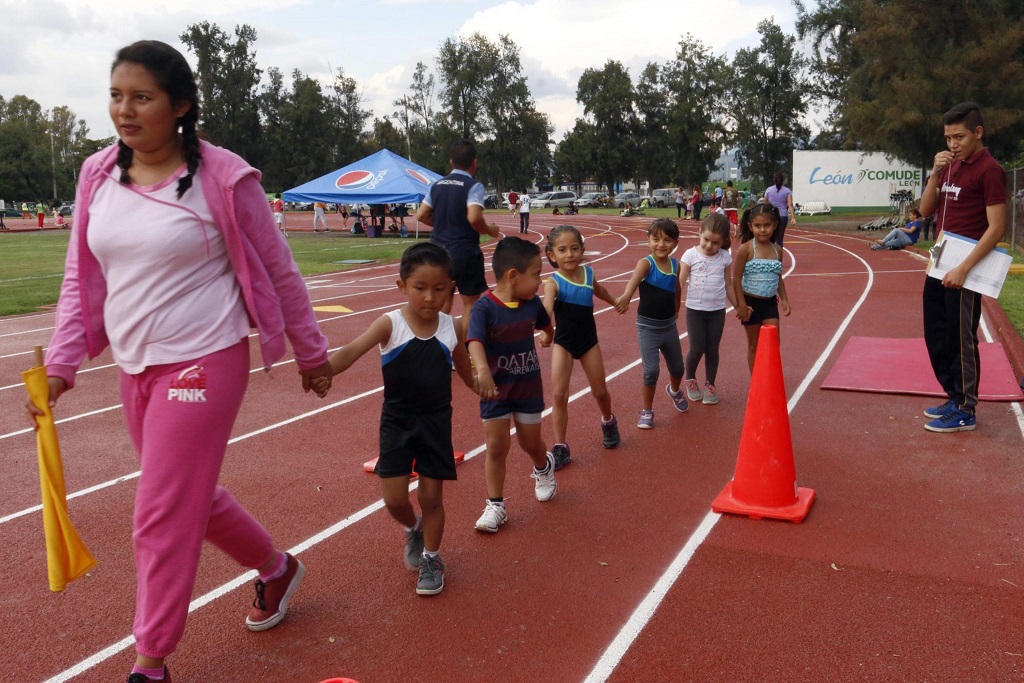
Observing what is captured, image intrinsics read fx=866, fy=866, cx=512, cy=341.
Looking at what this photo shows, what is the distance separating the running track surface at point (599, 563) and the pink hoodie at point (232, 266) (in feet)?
4.15

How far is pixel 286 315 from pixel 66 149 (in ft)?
420

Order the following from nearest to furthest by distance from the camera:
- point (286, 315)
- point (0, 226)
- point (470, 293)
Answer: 1. point (286, 315)
2. point (470, 293)
3. point (0, 226)

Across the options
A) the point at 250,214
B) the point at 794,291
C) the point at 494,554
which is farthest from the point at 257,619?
the point at 794,291

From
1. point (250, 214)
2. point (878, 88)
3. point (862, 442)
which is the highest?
point (878, 88)

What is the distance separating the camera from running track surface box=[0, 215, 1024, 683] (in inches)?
128

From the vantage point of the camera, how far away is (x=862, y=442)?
19.4 feet

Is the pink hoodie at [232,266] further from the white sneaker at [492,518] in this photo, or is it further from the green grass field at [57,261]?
the green grass field at [57,261]

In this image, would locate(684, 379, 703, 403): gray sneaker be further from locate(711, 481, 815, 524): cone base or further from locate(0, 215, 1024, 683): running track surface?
locate(711, 481, 815, 524): cone base

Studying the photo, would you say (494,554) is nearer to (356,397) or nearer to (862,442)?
(862,442)

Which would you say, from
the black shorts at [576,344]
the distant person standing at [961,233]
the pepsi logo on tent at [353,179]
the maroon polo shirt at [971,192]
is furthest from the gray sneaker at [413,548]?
the pepsi logo on tent at [353,179]

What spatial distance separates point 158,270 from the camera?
2.70 m

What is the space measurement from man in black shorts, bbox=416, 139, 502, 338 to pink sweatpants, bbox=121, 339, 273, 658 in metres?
4.45

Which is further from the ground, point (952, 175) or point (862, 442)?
point (952, 175)

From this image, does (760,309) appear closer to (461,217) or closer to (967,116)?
(967,116)
